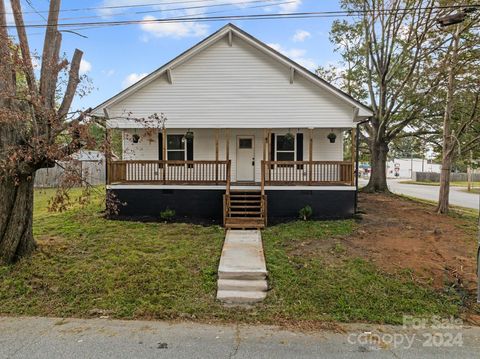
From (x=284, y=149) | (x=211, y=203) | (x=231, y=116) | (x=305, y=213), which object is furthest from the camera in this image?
(x=284, y=149)

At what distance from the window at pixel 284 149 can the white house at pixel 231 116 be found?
1.16 meters

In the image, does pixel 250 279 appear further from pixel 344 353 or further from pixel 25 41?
pixel 25 41

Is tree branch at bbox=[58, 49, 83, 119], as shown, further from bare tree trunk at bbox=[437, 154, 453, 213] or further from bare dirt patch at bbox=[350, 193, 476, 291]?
bare tree trunk at bbox=[437, 154, 453, 213]

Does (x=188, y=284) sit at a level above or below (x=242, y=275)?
below

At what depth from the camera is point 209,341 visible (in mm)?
4188

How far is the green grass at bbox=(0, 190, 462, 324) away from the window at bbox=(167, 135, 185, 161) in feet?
18.9

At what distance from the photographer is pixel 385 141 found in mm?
19500

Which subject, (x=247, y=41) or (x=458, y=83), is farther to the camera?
(x=458, y=83)

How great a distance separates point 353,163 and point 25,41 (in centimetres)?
1022

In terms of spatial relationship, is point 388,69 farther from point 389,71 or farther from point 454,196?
point 454,196

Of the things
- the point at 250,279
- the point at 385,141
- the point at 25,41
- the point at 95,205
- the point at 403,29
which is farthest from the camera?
the point at 385,141

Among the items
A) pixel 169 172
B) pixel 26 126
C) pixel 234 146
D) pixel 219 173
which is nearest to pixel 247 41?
pixel 234 146

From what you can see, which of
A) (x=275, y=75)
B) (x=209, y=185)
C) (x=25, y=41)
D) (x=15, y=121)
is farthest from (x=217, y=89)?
(x=15, y=121)

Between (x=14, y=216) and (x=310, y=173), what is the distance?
8876 millimetres
